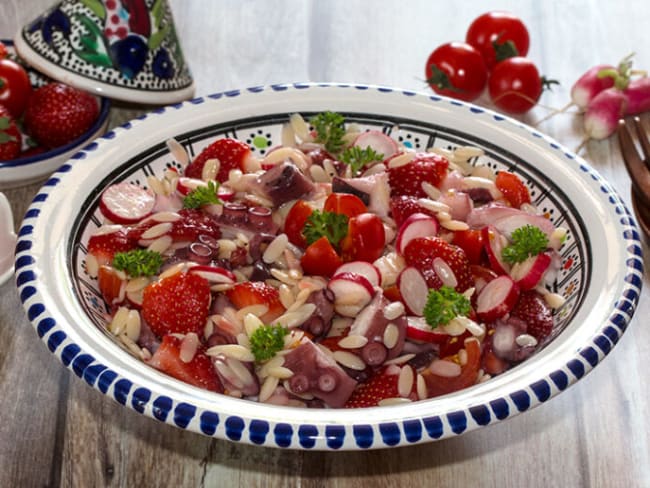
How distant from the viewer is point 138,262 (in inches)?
54.0

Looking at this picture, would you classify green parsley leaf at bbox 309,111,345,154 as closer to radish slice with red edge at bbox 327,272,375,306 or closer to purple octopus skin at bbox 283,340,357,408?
radish slice with red edge at bbox 327,272,375,306

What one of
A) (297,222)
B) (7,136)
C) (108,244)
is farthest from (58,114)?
(297,222)

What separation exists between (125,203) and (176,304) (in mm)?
295

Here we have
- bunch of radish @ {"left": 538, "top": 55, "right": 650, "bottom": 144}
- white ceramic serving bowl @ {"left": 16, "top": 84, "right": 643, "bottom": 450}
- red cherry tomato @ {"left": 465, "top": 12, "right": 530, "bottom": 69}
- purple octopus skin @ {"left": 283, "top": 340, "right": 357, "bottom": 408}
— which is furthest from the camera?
red cherry tomato @ {"left": 465, "top": 12, "right": 530, "bottom": 69}

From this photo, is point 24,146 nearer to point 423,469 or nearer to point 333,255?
point 333,255

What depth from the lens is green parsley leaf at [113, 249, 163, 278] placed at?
1.37 m

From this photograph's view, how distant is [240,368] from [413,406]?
0.94ft

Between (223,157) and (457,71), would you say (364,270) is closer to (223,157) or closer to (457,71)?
(223,157)

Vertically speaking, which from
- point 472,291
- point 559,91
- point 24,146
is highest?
point 472,291

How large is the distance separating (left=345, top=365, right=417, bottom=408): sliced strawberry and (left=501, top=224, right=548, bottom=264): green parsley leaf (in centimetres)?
28

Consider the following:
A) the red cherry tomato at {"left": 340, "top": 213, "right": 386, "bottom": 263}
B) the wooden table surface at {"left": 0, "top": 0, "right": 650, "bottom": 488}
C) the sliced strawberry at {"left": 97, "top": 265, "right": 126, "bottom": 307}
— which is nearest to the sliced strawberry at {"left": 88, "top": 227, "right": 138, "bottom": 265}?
the sliced strawberry at {"left": 97, "top": 265, "right": 126, "bottom": 307}

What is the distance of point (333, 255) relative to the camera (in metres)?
1.38

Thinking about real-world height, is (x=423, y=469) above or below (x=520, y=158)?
below

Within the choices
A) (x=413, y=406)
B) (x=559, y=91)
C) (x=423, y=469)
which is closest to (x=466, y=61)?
(x=559, y=91)
